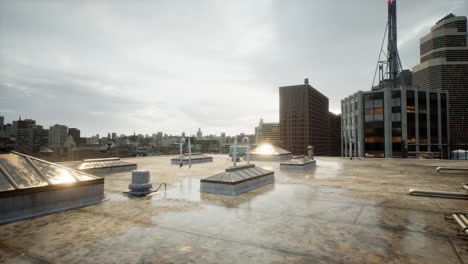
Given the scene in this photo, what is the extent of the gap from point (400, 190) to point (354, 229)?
27.8ft

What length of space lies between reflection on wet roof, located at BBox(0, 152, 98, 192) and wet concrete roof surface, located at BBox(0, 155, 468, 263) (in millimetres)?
1455

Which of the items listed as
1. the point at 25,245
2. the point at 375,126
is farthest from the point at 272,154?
the point at 375,126

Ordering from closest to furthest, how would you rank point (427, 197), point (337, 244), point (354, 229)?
1. point (337, 244)
2. point (354, 229)
3. point (427, 197)

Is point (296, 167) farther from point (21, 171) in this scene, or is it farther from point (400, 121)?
point (400, 121)

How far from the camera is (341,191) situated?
12938 mm

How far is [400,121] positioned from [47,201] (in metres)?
91.8

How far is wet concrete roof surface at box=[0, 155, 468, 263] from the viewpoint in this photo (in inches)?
219

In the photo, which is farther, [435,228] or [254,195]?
[254,195]

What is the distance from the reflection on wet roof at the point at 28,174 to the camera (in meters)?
8.72

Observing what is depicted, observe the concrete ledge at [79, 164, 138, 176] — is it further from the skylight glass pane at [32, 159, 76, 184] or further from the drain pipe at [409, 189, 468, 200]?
the drain pipe at [409, 189, 468, 200]

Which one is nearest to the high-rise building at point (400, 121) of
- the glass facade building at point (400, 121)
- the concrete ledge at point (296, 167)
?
the glass facade building at point (400, 121)

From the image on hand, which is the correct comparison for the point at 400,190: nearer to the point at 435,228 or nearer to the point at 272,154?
the point at 435,228

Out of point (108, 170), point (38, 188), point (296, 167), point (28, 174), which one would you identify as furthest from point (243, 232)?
point (108, 170)

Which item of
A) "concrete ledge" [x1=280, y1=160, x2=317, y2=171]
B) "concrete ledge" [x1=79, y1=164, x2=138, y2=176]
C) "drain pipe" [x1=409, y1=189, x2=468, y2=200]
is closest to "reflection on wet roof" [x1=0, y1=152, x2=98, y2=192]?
"concrete ledge" [x1=79, y1=164, x2=138, y2=176]
